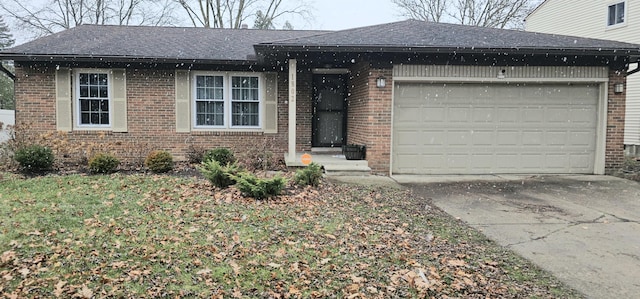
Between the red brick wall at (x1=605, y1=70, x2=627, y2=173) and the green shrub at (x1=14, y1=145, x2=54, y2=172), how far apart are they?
12.3m

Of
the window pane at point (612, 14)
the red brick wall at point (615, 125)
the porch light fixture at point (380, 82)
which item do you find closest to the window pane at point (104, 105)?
the porch light fixture at point (380, 82)

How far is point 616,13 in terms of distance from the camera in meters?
16.6

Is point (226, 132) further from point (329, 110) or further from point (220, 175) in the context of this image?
point (220, 175)

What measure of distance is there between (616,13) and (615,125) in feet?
31.0

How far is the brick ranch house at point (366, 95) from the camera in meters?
9.33

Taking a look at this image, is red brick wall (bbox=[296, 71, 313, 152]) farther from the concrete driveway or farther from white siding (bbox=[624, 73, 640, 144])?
white siding (bbox=[624, 73, 640, 144])

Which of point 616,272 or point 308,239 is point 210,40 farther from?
point 616,272

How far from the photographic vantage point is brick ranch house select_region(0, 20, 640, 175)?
30.6ft

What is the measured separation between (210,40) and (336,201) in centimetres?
835

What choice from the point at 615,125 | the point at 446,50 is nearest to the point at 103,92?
the point at 446,50

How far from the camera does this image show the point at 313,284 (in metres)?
3.65

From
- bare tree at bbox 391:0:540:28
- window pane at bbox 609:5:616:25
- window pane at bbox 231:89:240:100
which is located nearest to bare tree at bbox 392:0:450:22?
bare tree at bbox 391:0:540:28

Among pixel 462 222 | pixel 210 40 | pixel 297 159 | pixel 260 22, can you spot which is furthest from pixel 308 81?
pixel 260 22

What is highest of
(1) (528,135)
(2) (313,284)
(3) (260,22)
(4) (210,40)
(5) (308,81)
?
(3) (260,22)
